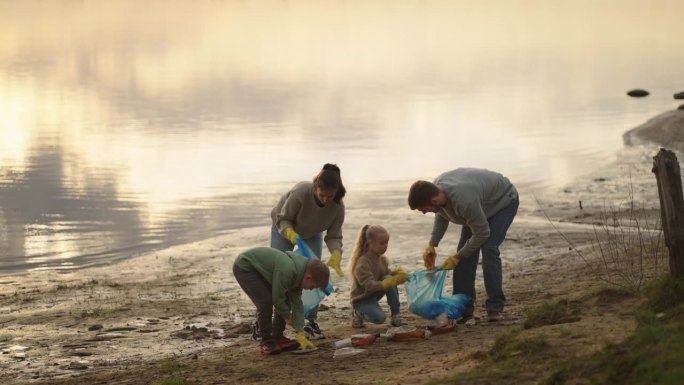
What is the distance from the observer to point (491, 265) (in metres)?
10.5

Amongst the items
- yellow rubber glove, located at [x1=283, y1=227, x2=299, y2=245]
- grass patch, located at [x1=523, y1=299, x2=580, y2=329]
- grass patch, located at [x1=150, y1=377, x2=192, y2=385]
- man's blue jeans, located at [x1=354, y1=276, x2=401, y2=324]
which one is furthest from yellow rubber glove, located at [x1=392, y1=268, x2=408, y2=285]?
grass patch, located at [x1=150, y1=377, x2=192, y2=385]

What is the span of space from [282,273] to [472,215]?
5.32 feet

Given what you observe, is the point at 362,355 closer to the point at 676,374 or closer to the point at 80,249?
the point at 676,374

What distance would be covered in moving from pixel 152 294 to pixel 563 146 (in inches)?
511

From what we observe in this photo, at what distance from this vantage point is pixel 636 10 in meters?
66.3

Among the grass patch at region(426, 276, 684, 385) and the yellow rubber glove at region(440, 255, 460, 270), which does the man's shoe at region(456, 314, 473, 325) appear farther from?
the grass patch at region(426, 276, 684, 385)

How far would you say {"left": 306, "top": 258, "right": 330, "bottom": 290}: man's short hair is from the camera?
9641 mm

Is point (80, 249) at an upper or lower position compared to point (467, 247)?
lower

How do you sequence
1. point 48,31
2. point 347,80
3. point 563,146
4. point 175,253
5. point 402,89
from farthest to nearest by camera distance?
point 48,31
point 347,80
point 402,89
point 563,146
point 175,253

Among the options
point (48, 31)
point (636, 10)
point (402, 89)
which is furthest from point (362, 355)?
point (636, 10)

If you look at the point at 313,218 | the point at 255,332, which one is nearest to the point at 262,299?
the point at 255,332

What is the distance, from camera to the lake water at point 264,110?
18.3 m

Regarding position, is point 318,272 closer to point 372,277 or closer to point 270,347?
point 270,347

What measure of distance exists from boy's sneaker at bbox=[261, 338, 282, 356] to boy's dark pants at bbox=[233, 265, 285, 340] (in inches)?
2.4
